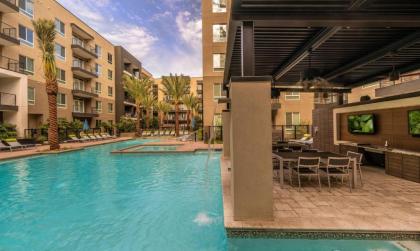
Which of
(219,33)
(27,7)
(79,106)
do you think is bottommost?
(79,106)

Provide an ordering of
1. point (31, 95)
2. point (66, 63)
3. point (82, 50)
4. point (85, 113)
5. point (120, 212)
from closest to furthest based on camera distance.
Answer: point (120, 212), point (31, 95), point (66, 63), point (82, 50), point (85, 113)

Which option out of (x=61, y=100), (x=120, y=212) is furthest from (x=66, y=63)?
(x=120, y=212)

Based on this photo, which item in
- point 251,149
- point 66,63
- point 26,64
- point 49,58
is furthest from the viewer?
point 66,63

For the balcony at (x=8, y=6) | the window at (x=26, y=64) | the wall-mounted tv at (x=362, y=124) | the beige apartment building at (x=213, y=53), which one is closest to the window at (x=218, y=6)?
the beige apartment building at (x=213, y=53)

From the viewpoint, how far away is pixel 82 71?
31312 millimetres

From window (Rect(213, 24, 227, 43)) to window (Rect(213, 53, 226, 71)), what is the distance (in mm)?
1442

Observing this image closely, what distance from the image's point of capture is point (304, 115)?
1031 inches

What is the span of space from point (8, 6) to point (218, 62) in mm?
18411

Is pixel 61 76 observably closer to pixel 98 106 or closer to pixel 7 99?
pixel 7 99

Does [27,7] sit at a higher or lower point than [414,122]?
higher

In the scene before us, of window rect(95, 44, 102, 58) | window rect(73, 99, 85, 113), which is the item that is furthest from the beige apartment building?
window rect(95, 44, 102, 58)

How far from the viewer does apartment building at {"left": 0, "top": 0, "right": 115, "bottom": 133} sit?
22.5m

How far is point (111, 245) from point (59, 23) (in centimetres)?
3202

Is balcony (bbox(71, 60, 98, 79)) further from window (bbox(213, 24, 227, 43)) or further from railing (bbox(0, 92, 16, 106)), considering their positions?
window (bbox(213, 24, 227, 43))
